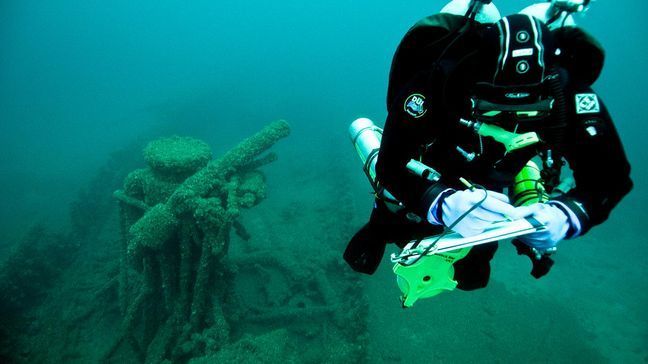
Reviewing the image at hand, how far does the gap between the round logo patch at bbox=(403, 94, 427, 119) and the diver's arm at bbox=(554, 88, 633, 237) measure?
864mm

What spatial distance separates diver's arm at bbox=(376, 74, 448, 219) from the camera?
1742 millimetres

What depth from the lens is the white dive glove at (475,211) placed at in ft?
4.89

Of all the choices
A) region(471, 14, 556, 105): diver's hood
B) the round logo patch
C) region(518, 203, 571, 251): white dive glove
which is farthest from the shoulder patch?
the round logo patch

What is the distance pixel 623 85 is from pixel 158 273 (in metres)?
110

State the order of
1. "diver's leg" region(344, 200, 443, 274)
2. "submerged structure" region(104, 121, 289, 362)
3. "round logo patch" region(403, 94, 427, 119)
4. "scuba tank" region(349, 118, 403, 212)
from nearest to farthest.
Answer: "round logo patch" region(403, 94, 427, 119)
"scuba tank" region(349, 118, 403, 212)
"diver's leg" region(344, 200, 443, 274)
"submerged structure" region(104, 121, 289, 362)

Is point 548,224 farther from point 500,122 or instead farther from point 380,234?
point 380,234

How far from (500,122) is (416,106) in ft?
1.43

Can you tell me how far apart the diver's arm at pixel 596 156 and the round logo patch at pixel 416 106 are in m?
0.86

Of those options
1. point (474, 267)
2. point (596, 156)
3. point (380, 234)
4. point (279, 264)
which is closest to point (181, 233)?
point (279, 264)

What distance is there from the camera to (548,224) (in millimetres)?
1489

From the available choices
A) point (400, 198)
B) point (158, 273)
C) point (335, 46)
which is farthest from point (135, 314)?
point (335, 46)

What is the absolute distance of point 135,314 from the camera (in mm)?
5344

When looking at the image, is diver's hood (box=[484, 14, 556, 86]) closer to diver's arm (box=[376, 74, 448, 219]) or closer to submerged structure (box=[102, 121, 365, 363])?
diver's arm (box=[376, 74, 448, 219])

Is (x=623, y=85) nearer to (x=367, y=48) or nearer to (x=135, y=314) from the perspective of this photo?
(x=367, y=48)
